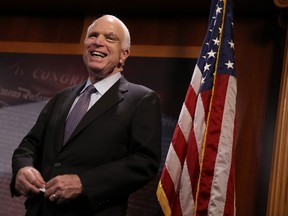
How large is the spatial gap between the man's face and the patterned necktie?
70mm

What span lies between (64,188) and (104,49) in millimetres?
586

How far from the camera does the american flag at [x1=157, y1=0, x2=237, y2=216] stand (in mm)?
1757

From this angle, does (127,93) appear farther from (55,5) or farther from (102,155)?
(55,5)

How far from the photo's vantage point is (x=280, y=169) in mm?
1878

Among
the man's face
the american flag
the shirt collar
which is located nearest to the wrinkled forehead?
the man's face

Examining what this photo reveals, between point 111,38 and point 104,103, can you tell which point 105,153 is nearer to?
point 104,103

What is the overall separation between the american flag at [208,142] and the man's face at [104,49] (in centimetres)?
43

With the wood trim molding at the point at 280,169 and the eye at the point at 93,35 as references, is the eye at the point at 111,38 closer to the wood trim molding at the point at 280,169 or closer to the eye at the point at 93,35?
the eye at the point at 93,35

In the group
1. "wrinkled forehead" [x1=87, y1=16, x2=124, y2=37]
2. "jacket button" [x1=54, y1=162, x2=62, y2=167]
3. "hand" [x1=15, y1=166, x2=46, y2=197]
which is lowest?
"hand" [x1=15, y1=166, x2=46, y2=197]

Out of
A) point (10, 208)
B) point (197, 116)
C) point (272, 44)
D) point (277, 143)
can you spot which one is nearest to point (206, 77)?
point (197, 116)

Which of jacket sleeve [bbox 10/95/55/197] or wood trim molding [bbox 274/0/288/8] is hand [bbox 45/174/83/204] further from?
wood trim molding [bbox 274/0/288/8]

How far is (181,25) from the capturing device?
8.17 feet

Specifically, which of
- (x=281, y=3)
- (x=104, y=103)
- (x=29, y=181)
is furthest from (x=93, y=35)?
(x=281, y=3)

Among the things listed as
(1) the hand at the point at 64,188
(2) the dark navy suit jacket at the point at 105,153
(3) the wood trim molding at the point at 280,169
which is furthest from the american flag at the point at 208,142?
(1) the hand at the point at 64,188
